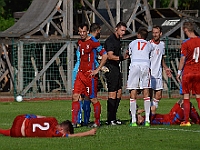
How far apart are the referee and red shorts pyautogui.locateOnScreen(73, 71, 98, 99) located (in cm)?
93

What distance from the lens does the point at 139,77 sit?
1675cm

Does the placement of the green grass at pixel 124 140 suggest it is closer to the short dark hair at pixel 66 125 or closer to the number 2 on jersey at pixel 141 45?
the short dark hair at pixel 66 125

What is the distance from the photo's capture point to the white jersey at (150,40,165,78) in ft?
59.0

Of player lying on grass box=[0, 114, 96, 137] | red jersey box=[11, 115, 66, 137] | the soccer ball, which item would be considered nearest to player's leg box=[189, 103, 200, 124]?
player lying on grass box=[0, 114, 96, 137]

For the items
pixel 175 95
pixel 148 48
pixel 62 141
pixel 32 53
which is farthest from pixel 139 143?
pixel 32 53

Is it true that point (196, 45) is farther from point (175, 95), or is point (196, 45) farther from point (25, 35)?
point (25, 35)

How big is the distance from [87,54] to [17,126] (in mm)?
→ 3210

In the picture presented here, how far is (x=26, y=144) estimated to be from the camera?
1288 centimetres

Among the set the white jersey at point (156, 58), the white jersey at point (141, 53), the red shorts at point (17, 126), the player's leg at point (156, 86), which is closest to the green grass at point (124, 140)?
the red shorts at point (17, 126)

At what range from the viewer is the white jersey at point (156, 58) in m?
18.0

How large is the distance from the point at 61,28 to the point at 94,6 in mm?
2247

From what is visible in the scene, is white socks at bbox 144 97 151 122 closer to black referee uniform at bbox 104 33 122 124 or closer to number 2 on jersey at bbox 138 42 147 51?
black referee uniform at bbox 104 33 122 124

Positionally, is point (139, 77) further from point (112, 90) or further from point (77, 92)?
point (77, 92)

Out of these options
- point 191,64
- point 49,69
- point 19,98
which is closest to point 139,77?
point 191,64
